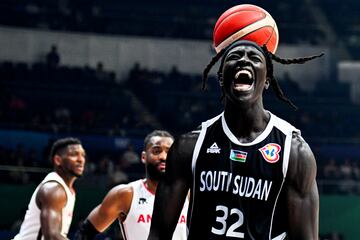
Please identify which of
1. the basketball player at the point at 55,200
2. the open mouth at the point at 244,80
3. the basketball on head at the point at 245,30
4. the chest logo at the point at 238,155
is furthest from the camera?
the basketball player at the point at 55,200

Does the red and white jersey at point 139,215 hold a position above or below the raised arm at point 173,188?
below

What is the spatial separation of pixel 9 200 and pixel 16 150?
203 cm

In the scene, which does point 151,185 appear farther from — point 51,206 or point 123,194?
point 51,206

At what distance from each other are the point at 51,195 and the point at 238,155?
3954 mm

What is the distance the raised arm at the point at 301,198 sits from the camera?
3324mm

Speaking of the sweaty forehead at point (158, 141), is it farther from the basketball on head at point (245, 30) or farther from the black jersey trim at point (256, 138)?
the black jersey trim at point (256, 138)

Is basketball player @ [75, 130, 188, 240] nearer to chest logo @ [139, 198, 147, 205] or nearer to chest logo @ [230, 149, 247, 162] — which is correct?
chest logo @ [139, 198, 147, 205]

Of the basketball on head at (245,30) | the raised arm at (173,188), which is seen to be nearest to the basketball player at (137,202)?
the basketball on head at (245,30)

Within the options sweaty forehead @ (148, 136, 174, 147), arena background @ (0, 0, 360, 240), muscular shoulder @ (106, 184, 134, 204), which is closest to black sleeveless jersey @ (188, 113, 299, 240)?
sweaty forehead @ (148, 136, 174, 147)

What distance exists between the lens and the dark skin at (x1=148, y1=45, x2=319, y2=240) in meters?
3.32

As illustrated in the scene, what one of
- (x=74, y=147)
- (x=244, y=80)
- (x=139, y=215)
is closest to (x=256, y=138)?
(x=244, y=80)

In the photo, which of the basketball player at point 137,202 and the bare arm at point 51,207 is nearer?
the basketball player at point 137,202

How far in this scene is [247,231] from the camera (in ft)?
10.9

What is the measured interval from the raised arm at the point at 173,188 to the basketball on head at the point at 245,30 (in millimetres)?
499
